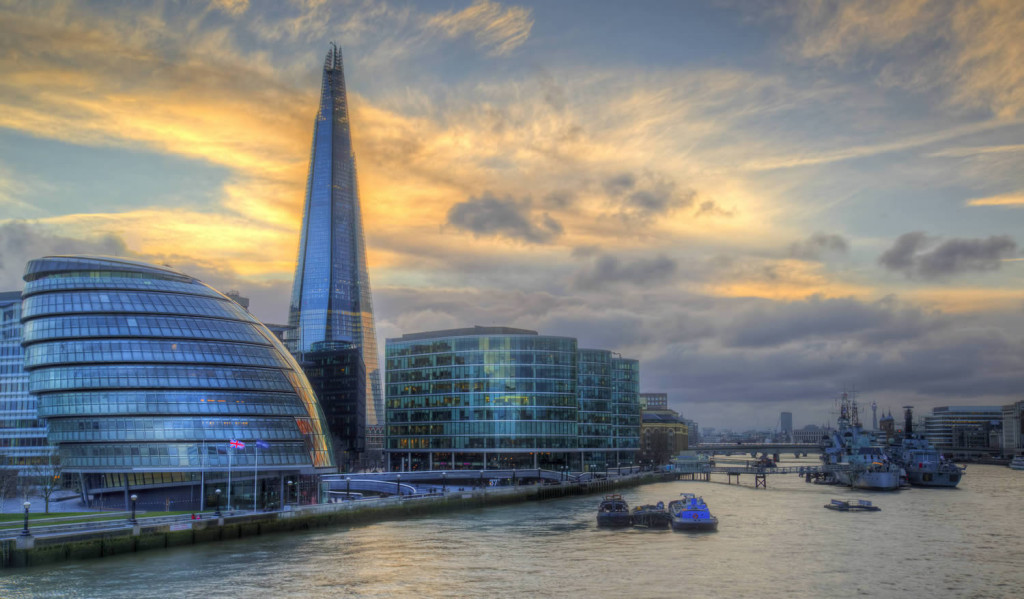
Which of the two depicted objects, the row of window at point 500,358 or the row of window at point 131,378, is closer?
the row of window at point 131,378

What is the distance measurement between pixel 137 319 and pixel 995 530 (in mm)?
94767

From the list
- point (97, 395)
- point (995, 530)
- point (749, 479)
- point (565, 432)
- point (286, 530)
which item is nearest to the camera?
point (286, 530)

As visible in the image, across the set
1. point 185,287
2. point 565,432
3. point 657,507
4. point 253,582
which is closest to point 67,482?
point 185,287

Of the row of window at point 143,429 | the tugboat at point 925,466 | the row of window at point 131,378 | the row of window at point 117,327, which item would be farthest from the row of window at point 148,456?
the tugboat at point 925,466

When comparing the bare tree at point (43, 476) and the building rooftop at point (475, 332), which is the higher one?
the building rooftop at point (475, 332)

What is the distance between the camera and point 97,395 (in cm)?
9369

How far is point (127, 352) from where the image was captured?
9456 centimetres

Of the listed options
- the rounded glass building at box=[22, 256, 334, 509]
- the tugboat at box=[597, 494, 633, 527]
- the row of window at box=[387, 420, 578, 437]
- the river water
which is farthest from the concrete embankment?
the row of window at box=[387, 420, 578, 437]

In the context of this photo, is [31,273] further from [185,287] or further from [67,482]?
[67,482]

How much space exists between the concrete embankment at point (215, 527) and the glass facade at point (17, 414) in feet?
102

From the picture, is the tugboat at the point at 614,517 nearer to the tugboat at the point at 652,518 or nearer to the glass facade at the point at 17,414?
the tugboat at the point at 652,518

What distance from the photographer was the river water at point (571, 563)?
177 ft

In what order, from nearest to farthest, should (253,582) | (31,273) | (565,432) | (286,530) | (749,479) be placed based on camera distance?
(253,582) < (286,530) < (31,273) < (565,432) < (749,479)

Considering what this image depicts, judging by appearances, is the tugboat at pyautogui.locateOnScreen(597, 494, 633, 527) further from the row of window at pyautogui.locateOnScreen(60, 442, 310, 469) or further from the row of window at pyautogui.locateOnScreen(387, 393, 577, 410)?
the row of window at pyautogui.locateOnScreen(387, 393, 577, 410)
